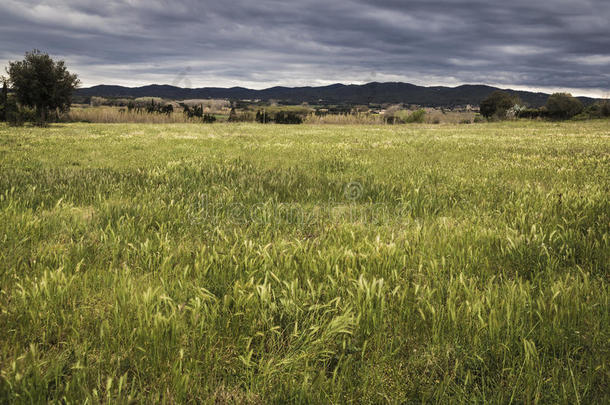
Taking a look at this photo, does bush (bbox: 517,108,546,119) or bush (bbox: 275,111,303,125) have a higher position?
bush (bbox: 517,108,546,119)

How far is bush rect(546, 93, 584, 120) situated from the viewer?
2351 inches

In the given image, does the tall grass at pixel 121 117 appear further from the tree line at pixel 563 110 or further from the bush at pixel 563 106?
the bush at pixel 563 106

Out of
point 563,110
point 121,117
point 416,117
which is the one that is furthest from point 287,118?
point 563,110

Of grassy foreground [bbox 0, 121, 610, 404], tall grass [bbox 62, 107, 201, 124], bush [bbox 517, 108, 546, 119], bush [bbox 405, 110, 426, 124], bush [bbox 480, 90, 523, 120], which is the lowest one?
grassy foreground [bbox 0, 121, 610, 404]

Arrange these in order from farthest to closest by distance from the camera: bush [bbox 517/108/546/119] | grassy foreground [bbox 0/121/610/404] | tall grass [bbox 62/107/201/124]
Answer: bush [bbox 517/108/546/119], tall grass [bbox 62/107/201/124], grassy foreground [bbox 0/121/610/404]

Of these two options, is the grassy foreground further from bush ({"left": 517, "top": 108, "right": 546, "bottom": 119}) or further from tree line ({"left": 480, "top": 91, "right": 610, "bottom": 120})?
bush ({"left": 517, "top": 108, "right": 546, "bottom": 119})

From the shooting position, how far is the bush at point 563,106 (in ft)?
196

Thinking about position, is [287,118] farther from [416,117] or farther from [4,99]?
[4,99]

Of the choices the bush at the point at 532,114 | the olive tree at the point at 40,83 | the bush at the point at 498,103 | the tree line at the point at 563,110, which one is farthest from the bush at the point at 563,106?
the olive tree at the point at 40,83

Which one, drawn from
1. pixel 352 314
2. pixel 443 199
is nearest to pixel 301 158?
pixel 443 199

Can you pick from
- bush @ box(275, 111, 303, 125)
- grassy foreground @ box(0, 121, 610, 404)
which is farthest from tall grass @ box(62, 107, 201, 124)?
grassy foreground @ box(0, 121, 610, 404)

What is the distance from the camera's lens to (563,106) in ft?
196

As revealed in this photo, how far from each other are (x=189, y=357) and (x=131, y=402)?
0.40 meters

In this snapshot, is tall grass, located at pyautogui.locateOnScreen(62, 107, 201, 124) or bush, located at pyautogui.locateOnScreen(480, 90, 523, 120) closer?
tall grass, located at pyautogui.locateOnScreen(62, 107, 201, 124)
